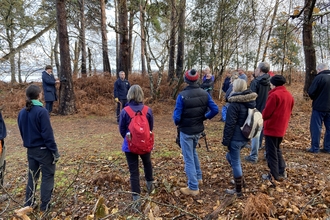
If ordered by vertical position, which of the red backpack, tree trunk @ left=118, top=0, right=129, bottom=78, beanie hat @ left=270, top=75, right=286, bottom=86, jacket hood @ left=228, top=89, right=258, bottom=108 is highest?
tree trunk @ left=118, top=0, right=129, bottom=78

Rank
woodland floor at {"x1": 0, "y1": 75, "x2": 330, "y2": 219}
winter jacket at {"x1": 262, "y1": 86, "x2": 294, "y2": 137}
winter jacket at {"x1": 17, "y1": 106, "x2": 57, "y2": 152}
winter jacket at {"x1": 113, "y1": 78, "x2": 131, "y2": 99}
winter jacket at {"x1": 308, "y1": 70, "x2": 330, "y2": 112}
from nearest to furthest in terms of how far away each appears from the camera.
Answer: woodland floor at {"x1": 0, "y1": 75, "x2": 330, "y2": 219} → winter jacket at {"x1": 17, "y1": 106, "x2": 57, "y2": 152} → winter jacket at {"x1": 262, "y1": 86, "x2": 294, "y2": 137} → winter jacket at {"x1": 308, "y1": 70, "x2": 330, "y2": 112} → winter jacket at {"x1": 113, "y1": 78, "x2": 131, "y2": 99}

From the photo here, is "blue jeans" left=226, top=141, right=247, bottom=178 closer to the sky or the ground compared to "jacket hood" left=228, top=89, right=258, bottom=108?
closer to the ground

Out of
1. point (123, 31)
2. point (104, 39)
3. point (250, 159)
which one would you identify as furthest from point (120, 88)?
point (104, 39)

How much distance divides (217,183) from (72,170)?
3.24m

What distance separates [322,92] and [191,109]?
354 centimetres

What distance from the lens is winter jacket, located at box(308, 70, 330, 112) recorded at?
17.9 feet

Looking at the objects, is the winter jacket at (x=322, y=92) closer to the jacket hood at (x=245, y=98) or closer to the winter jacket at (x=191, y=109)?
the jacket hood at (x=245, y=98)

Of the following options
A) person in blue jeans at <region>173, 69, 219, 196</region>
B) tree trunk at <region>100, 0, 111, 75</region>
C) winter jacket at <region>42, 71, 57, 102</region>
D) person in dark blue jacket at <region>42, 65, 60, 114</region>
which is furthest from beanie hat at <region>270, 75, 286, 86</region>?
tree trunk at <region>100, 0, 111, 75</region>

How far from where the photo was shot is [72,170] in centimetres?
550

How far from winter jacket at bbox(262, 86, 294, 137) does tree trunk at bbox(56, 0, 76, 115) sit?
9545mm

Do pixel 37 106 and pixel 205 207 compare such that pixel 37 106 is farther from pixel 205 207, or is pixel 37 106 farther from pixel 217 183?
pixel 217 183

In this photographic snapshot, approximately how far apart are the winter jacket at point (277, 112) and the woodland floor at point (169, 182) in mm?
891

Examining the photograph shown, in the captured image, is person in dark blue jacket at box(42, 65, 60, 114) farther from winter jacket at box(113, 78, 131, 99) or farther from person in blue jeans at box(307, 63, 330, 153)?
person in blue jeans at box(307, 63, 330, 153)

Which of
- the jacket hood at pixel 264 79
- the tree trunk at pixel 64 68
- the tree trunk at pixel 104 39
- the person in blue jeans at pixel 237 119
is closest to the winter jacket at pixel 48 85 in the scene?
the tree trunk at pixel 64 68
